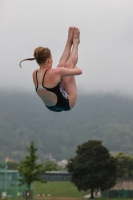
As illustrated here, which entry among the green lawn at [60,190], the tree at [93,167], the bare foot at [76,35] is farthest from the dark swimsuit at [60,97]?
the green lawn at [60,190]

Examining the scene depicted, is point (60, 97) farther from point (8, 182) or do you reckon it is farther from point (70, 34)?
point (8, 182)

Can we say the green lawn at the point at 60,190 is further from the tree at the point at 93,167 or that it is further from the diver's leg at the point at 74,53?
the diver's leg at the point at 74,53

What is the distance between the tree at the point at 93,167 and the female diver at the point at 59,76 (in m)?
81.2

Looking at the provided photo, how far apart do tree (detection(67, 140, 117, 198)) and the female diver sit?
81.2 meters

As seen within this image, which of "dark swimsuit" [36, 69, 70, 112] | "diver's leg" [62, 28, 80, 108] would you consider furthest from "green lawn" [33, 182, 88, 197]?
"diver's leg" [62, 28, 80, 108]

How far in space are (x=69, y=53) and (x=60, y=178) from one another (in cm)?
12530

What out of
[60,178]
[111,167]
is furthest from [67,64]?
[60,178]

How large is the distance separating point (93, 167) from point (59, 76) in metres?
86.1

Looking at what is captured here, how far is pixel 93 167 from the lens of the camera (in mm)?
94250

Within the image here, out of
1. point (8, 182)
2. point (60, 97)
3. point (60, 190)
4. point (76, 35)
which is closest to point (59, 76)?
point (60, 97)

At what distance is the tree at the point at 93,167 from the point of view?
298ft

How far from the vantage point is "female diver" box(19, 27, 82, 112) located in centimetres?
902

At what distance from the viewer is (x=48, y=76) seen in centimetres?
908

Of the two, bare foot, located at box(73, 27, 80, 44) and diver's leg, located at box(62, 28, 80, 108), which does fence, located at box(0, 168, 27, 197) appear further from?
bare foot, located at box(73, 27, 80, 44)
